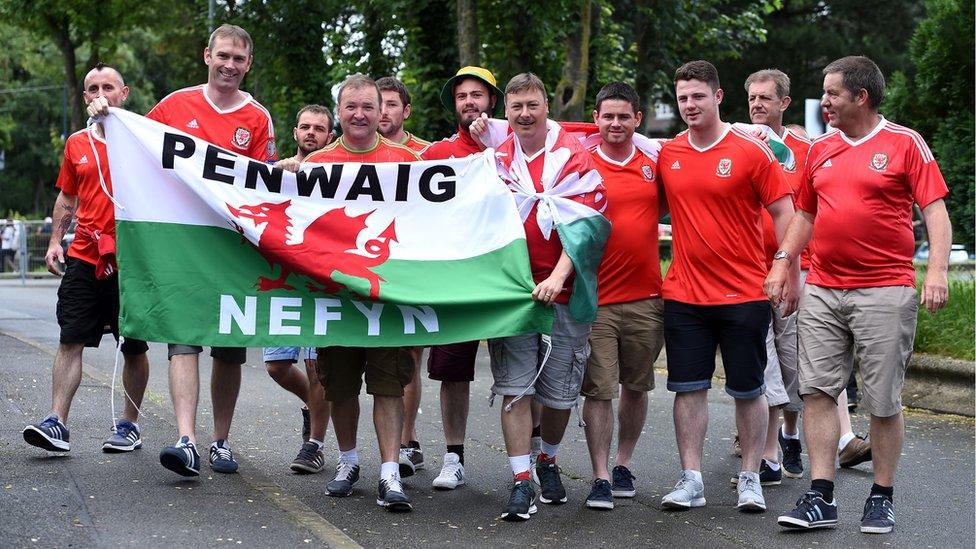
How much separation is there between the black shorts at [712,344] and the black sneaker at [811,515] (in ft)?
2.29

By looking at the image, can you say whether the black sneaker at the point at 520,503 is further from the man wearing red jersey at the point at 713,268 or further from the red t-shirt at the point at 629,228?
the red t-shirt at the point at 629,228

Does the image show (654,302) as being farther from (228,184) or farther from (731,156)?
(228,184)

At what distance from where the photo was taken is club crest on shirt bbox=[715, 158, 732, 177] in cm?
643

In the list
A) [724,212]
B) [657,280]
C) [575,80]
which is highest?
[575,80]

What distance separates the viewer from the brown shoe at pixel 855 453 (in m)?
7.75

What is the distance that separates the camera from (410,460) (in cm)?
747

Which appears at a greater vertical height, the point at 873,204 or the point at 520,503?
the point at 873,204

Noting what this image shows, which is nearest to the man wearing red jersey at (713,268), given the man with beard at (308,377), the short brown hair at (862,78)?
the short brown hair at (862,78)

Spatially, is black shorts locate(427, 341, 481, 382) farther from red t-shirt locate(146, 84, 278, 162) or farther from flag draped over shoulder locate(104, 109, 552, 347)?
red t-shirt locate(146, 84, 278, 162)

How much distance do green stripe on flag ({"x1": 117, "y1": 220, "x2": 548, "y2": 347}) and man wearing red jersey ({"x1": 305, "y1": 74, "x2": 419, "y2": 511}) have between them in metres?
0.21

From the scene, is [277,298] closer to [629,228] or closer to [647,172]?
[629,228]

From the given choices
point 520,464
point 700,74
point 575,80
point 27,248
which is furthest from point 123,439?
point 27,248

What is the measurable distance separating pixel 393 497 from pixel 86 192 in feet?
8.52

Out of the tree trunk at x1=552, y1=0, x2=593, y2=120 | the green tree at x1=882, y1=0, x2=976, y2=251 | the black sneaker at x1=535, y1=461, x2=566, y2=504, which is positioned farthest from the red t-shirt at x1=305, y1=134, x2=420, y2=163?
the green tree at x1=882, y1=0, x2=976, y2=251
